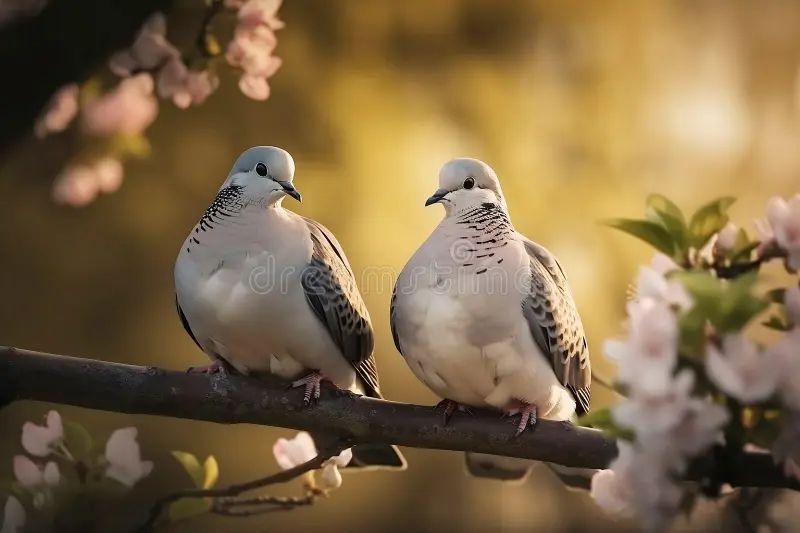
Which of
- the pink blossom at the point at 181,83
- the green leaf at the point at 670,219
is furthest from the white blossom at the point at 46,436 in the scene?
the green leaf at the point at 670,219

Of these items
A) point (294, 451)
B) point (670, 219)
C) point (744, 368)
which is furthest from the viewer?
point (294, 451)

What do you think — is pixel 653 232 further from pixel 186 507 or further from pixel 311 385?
pixel 186 507

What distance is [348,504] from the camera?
4.87ft

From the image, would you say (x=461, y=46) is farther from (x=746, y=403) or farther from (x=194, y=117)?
(x=746, y=403)

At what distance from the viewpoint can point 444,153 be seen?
1.57m

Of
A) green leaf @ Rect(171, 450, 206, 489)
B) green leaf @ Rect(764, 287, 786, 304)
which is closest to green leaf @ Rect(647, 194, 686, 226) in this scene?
green leaf @ Rect(764, 287, 786, 304)

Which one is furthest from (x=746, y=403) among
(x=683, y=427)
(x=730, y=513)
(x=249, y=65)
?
(x=249, y=65)

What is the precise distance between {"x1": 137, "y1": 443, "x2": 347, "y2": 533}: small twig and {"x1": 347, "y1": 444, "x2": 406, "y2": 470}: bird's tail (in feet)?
0.33

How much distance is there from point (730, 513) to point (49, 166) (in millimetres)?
1205

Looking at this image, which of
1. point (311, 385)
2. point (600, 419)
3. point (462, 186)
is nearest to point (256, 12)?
point (462, 186)

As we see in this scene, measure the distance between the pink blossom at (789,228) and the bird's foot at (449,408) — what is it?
16.3 inches

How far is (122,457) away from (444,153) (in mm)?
714

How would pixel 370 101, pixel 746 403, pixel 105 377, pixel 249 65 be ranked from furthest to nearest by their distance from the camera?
1. pixel 370 101
2. pixel 249 65
3. pixel 105 377
4. pixel 746 403

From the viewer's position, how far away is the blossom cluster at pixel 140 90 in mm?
1428
